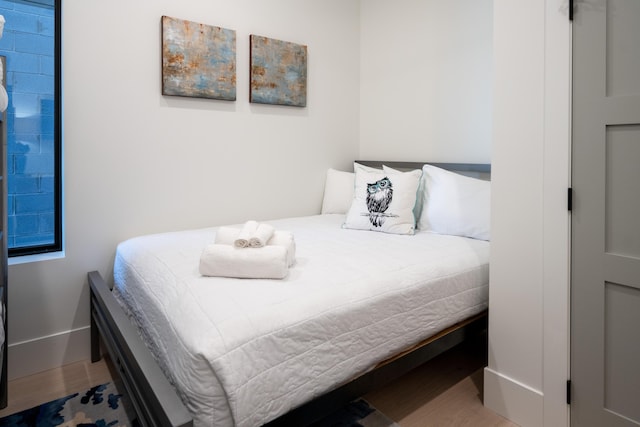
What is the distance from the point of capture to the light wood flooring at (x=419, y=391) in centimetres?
178

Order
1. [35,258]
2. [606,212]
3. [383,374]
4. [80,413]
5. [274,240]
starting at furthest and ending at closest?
[35,258] → [80,413] → [274,240] → [383,374] → [606,212]

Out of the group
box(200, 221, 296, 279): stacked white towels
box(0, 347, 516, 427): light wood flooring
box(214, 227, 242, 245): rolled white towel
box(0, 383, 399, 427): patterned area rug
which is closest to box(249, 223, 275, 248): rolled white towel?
box(200, 221, 296, 279): stacked white towels

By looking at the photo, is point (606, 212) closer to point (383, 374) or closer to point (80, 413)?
point (383, 374)

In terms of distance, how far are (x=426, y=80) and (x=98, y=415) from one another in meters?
2.75

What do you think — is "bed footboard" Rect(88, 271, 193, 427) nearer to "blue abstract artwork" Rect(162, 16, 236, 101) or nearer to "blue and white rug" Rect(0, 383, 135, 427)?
"blue and white rug" Rect(0, 383, 135, 427)

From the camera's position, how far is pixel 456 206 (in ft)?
7.73

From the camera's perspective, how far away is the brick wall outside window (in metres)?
2.17

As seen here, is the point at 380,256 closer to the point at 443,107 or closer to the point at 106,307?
the point at 106,307

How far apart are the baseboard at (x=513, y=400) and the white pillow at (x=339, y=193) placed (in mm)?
1568

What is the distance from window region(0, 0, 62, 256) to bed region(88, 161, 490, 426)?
19.7 inches

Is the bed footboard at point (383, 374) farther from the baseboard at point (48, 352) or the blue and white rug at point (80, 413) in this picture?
the baseboard at point (48, 352)

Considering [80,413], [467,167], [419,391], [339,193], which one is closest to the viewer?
[80,413]

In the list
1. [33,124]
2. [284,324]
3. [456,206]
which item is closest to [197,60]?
[33,124]

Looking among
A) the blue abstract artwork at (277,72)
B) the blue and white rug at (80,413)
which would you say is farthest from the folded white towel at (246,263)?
the blue abstract artwork at (277,72)
